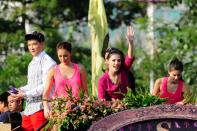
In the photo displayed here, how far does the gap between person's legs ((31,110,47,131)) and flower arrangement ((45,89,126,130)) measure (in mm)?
1343

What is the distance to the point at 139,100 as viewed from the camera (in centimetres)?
846

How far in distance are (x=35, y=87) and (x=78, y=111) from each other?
5.86ft

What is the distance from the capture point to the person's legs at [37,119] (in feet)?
32.1

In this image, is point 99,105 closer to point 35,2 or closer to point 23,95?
point 23,95

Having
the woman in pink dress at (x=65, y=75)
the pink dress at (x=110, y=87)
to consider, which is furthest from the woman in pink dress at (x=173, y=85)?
the woman in pink dress at (x=65, y=75)

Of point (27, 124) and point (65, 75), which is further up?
point (65, 75)

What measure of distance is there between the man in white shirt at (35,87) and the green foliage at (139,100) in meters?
1.56

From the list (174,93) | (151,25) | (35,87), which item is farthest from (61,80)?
(151,25)

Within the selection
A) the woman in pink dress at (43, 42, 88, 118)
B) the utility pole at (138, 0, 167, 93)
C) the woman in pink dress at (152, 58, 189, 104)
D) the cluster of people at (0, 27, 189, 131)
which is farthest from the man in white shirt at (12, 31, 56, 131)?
the utility pole at (138, 0, 167, 93)

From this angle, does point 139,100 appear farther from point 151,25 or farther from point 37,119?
point 151,25

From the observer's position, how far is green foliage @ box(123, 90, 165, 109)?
8430 millimetres

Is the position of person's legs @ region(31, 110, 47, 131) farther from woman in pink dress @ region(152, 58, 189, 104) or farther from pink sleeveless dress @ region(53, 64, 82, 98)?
woman in pink dress @ region(152, 58, 189, 104)

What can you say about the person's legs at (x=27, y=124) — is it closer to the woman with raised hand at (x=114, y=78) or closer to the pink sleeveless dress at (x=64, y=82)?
the pink sleeveless dress at (x=64, y=82)

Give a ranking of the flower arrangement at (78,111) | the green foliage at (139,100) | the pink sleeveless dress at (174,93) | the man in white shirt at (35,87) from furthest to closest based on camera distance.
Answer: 1. the pink sleeveless dress at (174,93)
2. the man in white shirt at (35,87)
3. the green foliage at (139,100)
4. the flower arrangement at (78,111)
